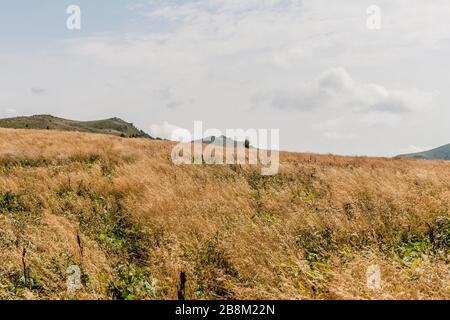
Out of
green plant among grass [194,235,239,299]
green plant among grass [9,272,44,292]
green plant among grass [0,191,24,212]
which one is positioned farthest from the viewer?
green plant among grass [0,191,24,212]

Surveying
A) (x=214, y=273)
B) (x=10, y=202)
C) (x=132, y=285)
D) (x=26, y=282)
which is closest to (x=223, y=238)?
(x=214, y=273)

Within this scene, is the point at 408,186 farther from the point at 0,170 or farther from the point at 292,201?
the point at 0,170

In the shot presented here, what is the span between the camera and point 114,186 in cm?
1034

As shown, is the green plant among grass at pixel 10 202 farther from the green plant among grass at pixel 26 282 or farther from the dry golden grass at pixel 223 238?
the green plant among grass at pixel 26 282

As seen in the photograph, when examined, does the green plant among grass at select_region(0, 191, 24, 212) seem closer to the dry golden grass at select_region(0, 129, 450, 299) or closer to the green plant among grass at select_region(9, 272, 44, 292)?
the dry golden grass at select_region(0, 129, 450, 299)

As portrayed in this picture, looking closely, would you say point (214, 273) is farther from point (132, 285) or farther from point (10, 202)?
point (10, 202)

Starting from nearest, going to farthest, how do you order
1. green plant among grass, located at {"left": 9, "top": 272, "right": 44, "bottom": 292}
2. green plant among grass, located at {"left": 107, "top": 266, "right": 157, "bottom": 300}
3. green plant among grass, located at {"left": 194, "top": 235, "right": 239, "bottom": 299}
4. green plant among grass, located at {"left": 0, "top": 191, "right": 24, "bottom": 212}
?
green plant among grass, located at {"left": 107, "top": 266, "right": 157, "bottom": 300}
green plant among grass, located at {"left": 194, "top": 235, "right": 239, "bottom": 299}
green plant among grass, located at {"left": 9, "top": 272, "right": 44, "bottom": 292}
green plant among grass, located at {"left": 0, "top": 191, "right": 24, "bottom": 212}

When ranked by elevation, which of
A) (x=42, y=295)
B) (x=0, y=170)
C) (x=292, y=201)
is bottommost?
(x=42, y=295)

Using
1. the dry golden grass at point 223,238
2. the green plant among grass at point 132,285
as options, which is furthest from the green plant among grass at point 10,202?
the green plant among grass at point 132,285

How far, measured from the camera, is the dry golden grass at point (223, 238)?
447cm

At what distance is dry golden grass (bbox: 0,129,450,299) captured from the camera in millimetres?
4469

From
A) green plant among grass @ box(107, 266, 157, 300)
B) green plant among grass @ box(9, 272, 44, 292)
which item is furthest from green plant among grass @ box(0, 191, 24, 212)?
green plant among grass @ box(107, 266, 157, 300)
